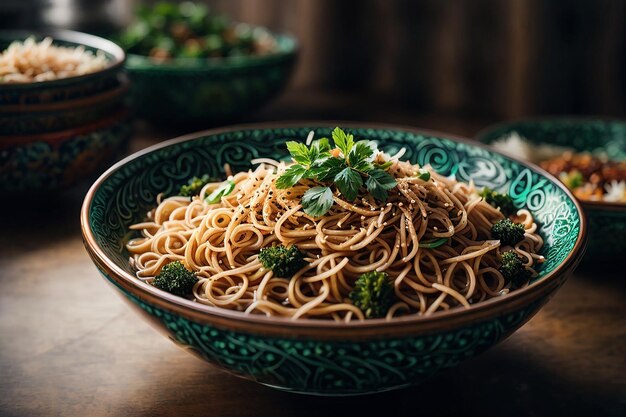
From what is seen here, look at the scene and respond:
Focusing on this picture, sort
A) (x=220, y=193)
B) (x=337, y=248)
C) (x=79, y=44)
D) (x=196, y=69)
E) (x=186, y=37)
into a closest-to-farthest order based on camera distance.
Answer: (x=337, y=248) → (x=220, y=193) → (x=79, y=44) → (x=196, y=69) → (x=186, y=37)

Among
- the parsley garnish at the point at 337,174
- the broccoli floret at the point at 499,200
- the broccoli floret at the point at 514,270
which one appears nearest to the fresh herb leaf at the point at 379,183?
the parsley garnish at the point at 337,174

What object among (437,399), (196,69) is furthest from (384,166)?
(196,69)

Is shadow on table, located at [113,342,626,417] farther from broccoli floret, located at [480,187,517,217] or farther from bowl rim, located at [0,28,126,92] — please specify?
bowl rim, located at [0,28,126,92]

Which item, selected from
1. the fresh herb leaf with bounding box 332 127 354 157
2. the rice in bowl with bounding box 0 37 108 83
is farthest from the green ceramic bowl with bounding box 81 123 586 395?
the rice in bowl with bounding box 0 37 108 83

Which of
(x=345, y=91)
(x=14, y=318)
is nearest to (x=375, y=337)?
(x=14, y=318)

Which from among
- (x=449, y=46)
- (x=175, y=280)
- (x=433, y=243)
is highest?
(x=449, y=46)

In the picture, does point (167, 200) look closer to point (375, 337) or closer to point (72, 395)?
point (72, 395)

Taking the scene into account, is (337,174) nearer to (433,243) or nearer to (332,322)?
(433,243)
